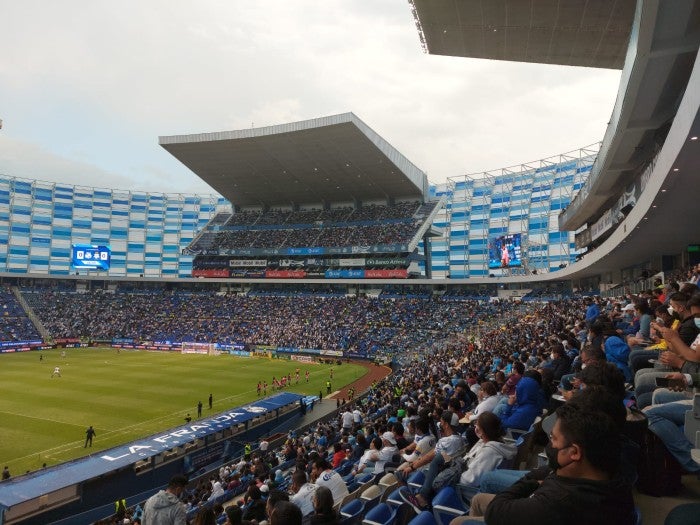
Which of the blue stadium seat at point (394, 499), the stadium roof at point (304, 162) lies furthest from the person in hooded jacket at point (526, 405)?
the stadium roof at point (304, 162)

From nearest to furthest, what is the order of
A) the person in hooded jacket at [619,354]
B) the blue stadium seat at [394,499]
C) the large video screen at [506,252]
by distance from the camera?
the blue stadium seat at [394,499]
the person in hooded jacket at [619,354]
the large video screen at [506,252]

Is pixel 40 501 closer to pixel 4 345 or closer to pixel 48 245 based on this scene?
pixel 4 345

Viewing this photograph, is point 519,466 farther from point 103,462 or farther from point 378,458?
point 103,462

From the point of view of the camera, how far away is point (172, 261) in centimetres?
9750

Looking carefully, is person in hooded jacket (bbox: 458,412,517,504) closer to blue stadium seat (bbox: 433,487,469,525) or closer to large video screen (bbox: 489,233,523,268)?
blue stadium seat (bbox: 433,487,469,525)

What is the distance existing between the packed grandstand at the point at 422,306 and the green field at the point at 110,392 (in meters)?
5.77

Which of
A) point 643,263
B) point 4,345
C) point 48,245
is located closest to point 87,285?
point 48,245

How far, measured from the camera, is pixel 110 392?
3519cm

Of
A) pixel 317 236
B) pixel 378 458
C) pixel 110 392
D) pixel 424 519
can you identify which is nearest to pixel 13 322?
pixel 110 392

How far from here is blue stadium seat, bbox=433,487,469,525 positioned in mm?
4861

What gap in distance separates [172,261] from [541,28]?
8531cm

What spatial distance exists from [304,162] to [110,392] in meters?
37.0

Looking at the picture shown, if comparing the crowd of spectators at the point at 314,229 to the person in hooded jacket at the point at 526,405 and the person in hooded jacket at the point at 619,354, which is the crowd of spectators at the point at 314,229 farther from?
the person in hooded jacket at the point at 526,405

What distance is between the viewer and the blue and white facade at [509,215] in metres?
69.4
